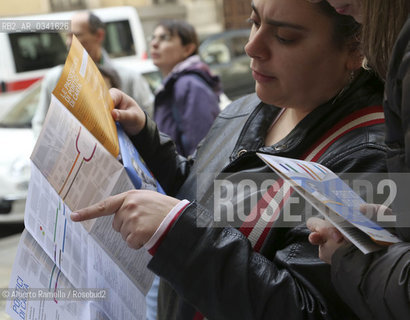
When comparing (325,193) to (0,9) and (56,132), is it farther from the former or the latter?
(0,9)

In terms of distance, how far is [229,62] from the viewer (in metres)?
9.07

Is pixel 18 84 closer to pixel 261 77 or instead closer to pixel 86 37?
pixel 86 37

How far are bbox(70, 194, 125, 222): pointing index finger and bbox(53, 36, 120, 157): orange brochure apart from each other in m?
0.18

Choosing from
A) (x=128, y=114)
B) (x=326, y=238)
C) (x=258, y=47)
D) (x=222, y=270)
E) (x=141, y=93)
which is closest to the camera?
(x=326, y=238)

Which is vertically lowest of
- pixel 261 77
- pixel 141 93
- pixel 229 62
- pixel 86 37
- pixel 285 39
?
pixel 229 62

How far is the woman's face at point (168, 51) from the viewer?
177 inches

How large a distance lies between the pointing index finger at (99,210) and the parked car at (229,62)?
7.20 m

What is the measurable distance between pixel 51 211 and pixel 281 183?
1.72ft

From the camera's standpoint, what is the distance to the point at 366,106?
1.51m

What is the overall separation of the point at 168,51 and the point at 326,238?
3462 mm

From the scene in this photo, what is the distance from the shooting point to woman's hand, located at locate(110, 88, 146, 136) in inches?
71.1

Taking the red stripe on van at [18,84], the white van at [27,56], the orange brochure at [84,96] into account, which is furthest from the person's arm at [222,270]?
the red stripe on van at [18,84]

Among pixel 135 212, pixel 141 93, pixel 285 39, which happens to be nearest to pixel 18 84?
pixel 141 93

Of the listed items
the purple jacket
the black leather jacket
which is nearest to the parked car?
the purple jacket
